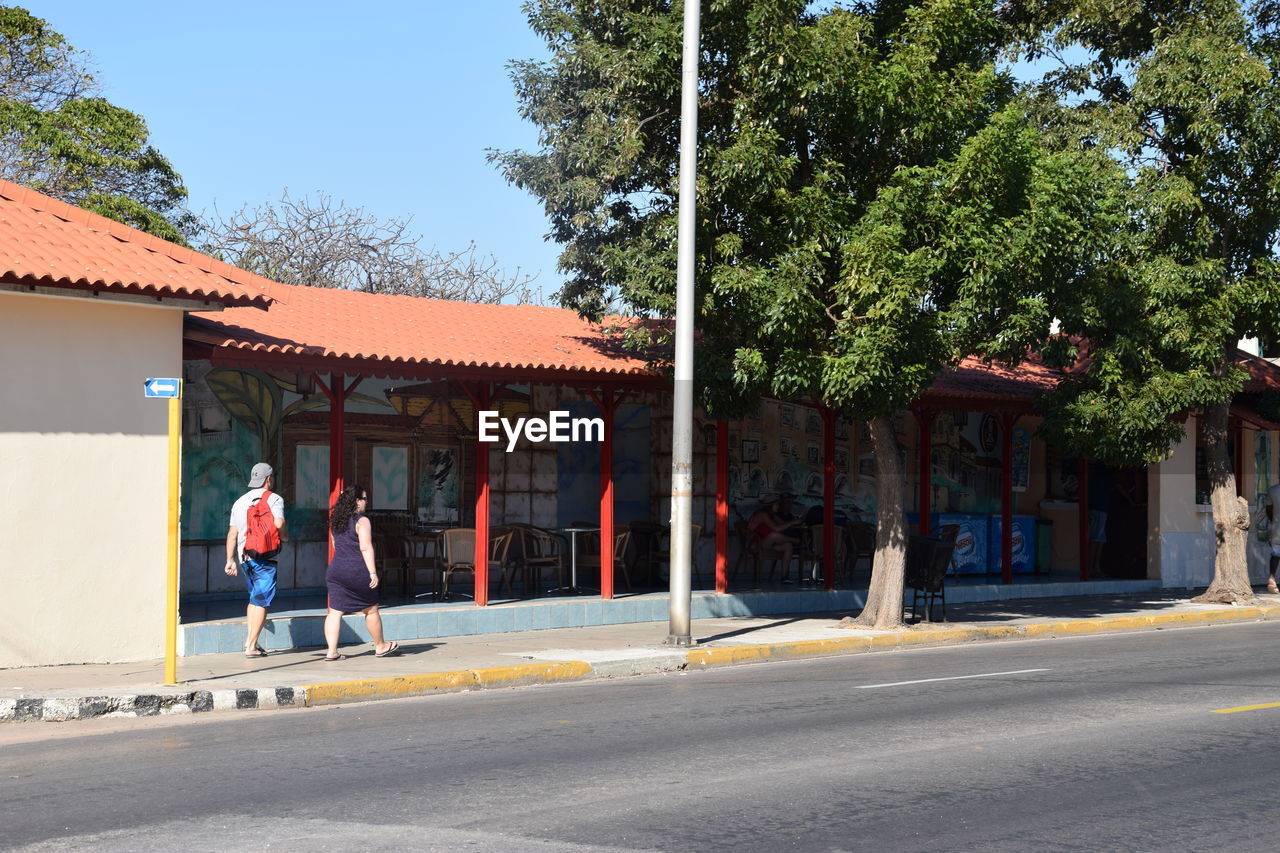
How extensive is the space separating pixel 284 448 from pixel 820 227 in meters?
7.32

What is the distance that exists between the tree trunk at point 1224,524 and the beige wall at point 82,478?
15532 millimetres

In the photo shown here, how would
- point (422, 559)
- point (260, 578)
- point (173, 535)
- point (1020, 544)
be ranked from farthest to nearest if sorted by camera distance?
point (1020, 544) → point (422, 559) → point (260, 578) → point (173, 535)

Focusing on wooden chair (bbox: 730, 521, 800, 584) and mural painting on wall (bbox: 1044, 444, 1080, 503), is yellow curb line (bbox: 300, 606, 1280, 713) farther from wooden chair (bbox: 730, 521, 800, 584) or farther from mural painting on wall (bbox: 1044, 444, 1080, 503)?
mural painting on wall (bbox: 1044, 444, 1080, 503)

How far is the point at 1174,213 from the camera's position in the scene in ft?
60.1

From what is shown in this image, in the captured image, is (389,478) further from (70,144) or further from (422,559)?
(70,144)

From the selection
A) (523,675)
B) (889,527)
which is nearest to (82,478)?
(523,675)

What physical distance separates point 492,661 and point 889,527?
5715 millimetres

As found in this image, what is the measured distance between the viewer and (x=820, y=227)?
14.6m

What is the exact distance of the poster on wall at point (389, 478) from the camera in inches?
711

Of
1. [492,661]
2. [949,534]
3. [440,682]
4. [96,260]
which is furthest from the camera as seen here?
[949,534]

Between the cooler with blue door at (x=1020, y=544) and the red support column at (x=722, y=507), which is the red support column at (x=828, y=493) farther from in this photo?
the cooler with blue door at (x=1020, y=544)

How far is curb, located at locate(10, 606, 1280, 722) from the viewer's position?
10484 millimetres

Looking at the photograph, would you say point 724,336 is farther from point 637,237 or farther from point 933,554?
point 933,554

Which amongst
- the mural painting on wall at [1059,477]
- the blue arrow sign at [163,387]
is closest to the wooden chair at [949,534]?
the mural painting on wall at [1059,477]
